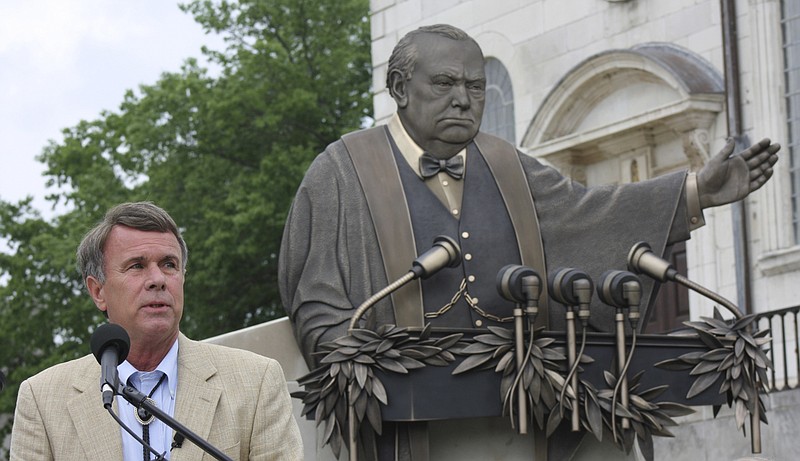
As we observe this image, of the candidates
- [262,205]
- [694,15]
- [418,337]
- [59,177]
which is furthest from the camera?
[59,177]

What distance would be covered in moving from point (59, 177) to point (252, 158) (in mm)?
5288

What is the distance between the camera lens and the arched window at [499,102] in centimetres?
2356

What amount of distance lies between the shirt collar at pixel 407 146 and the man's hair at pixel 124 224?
3162 millimetres

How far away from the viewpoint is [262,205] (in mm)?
29000

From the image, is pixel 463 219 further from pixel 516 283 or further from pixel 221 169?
pixel 221 169

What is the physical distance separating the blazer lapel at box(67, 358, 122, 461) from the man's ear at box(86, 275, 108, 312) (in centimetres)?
24

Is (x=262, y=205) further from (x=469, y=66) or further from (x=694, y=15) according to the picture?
(x=469, y=66)

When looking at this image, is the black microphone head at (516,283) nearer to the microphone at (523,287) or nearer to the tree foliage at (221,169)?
the microphone at (523,287)

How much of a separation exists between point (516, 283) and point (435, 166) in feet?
2.88

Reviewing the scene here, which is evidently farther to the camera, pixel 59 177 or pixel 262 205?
pixel 59 177

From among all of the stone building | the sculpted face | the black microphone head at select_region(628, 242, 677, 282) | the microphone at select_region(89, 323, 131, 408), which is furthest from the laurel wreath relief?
the stone building

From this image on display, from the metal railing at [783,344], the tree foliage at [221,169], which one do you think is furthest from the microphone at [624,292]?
the tree foliage at [221,169]

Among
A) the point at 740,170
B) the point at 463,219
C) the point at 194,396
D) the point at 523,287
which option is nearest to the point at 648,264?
the point at 740,170

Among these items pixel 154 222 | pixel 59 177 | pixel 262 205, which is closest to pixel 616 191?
pixel 154 222
